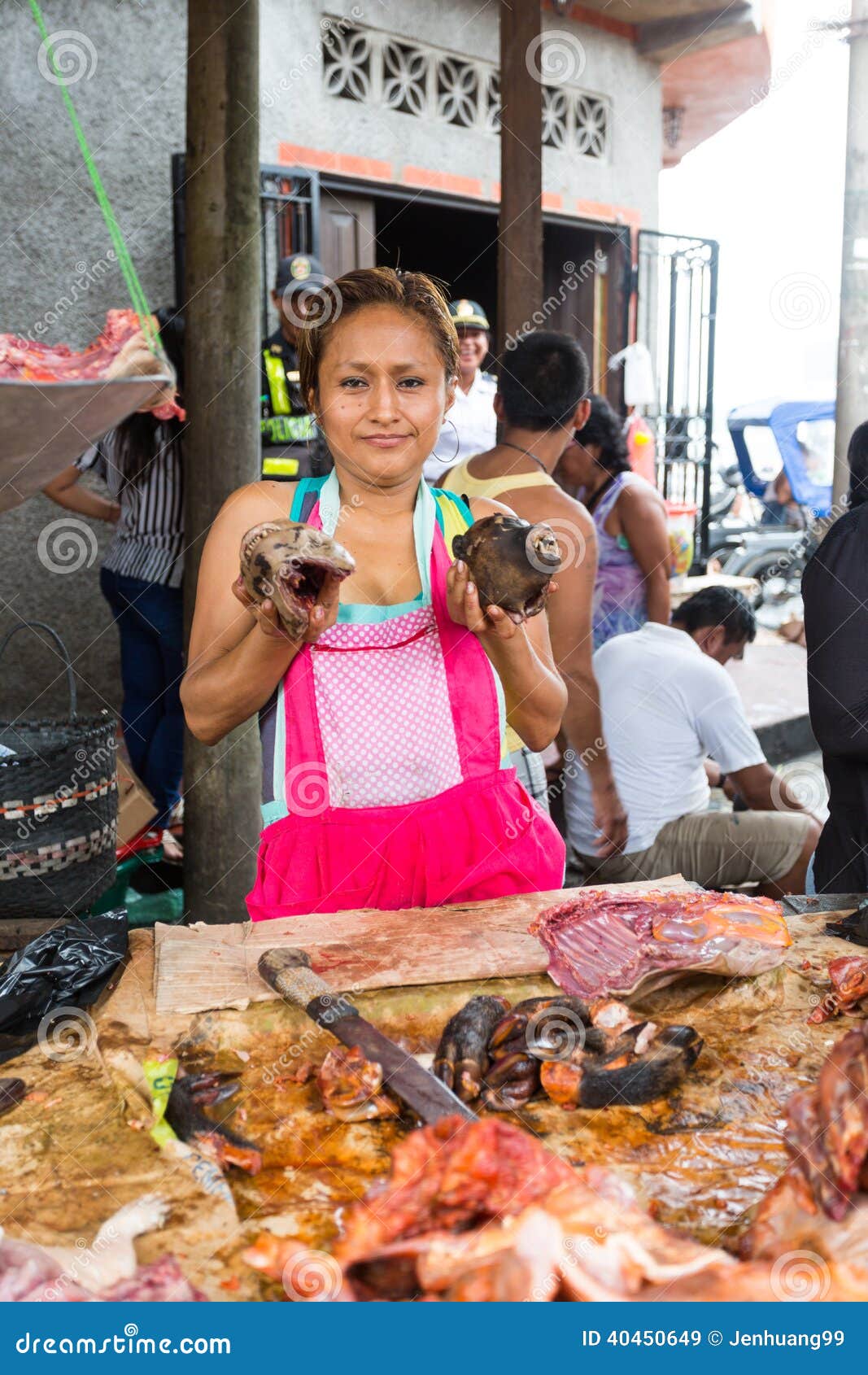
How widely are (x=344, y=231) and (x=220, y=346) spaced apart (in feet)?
11.9

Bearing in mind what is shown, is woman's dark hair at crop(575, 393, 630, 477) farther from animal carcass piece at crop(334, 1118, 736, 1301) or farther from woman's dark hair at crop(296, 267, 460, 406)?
animal carcass piece at crop(334, 1118, 736, 1301)

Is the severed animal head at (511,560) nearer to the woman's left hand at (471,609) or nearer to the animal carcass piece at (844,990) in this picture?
the woman's left hand at (471,609)

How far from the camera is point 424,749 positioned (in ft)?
7.30

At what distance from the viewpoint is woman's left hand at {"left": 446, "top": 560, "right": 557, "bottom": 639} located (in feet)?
6.60

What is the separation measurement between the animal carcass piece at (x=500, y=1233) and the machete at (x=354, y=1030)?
99mm

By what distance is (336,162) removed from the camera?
6387 millimetres

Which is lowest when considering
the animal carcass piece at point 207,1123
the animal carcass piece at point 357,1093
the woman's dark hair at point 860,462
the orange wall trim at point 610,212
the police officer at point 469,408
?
the animal carcass piece at point 207,1123

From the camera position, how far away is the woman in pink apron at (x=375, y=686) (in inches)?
85.2

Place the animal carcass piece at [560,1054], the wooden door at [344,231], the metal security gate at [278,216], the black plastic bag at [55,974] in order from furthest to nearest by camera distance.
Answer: the wooden door at [344,231] < the metal security gate at [278,216] < the black plastic bag at [55,974] < the animal carcass piece at [560,1054]

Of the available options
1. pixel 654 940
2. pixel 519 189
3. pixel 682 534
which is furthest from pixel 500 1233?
pixel 682 534

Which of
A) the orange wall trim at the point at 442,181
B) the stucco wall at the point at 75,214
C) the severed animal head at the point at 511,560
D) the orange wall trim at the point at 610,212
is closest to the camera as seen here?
the severed animal head at the point at 511,560

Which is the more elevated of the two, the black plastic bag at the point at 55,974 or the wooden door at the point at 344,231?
the wooden door at the point at 344,231

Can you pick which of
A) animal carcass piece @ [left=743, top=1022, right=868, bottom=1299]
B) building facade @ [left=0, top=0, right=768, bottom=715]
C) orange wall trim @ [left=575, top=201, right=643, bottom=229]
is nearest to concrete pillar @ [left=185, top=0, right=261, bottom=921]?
building facade @ [left=0, top=0, right=768, bottom=715]

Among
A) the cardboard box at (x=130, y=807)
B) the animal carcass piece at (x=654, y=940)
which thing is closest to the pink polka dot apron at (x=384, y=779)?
the animal carcass piece at (x=654, y=940)
